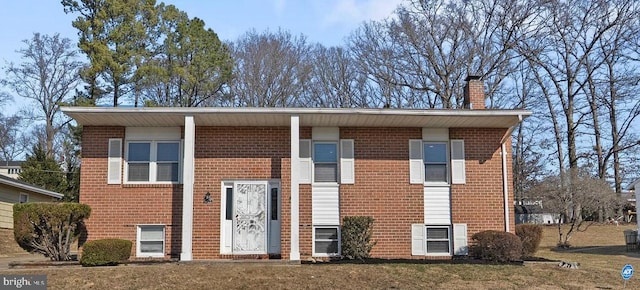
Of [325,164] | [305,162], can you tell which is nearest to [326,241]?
[325,164]

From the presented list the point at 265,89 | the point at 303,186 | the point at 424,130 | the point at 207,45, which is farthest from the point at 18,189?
the point at 424,130

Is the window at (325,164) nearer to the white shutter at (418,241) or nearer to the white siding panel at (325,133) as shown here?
the white siding panel at (325,133)

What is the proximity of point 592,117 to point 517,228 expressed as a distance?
20.9 meters

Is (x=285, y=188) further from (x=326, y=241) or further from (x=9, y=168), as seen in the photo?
(x=9, y=168)

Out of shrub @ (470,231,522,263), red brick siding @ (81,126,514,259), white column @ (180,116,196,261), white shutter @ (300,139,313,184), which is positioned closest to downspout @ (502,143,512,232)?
red brick siding @ (81,126,514,259)

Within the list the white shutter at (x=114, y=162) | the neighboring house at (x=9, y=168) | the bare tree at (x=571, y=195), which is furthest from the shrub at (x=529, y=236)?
the neighboring house at (x=9, y=168)

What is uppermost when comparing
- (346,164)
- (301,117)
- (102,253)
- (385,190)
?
(301,117)

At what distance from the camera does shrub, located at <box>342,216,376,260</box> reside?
15523 millimetres

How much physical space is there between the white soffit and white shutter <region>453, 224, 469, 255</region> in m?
2.71

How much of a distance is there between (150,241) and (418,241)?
272 inches

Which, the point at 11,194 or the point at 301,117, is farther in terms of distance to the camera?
the point at 11,194

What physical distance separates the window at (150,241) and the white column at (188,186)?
1265 mm

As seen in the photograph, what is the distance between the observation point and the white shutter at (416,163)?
650 inches

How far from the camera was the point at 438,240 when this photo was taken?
16453mm
